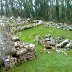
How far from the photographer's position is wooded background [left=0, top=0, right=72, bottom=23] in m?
105

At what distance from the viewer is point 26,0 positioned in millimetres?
114375

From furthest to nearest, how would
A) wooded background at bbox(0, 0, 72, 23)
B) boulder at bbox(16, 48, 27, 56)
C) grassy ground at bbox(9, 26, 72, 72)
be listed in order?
wooded background at bbox(0, 0, 72, 23), boulder at bbox(16, 48, 27, 56), grassy ground at bbox(9, 26, 72, 72)

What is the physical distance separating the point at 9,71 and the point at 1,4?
323ft

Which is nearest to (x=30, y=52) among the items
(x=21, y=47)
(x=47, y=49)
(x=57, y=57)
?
(x=21, y=47)

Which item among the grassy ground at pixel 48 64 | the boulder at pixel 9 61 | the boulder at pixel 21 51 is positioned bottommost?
the grassy ground at pixel 48 64

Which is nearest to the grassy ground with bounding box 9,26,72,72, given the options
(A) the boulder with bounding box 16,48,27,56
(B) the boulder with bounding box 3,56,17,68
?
(B) the boulder with bounding box 3,56,17,68

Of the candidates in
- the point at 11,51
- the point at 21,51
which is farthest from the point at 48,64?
the point at 11,51

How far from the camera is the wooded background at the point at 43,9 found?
10494 cm

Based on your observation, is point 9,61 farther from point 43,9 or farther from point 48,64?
point 43,9

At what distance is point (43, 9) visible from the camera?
108750mm

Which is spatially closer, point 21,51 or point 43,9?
point 21,51

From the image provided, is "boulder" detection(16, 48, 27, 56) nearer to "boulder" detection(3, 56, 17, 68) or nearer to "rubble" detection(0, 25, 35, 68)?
"rubble" detection(0, 25, 35, 68)

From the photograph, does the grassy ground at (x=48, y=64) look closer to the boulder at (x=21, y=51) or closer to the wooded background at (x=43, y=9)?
the boulder at (x=21, y=51)

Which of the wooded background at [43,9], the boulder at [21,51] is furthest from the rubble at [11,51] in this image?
the wooded background at [43,9]
